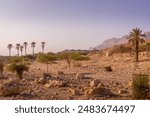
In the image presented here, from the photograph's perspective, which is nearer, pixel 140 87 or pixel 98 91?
pixel 140 87

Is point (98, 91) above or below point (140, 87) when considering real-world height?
below

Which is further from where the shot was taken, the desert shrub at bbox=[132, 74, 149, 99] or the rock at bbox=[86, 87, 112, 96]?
the rock at bbox=[86, 87, 112, 96]

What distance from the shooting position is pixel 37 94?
772 inches

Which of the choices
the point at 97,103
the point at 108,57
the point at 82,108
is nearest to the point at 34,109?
the point at 82,108

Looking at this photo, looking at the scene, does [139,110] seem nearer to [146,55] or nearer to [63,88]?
[63,88]

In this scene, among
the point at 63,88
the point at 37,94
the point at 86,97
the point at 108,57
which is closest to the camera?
the point at 86,97

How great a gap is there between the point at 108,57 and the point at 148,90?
49.6m

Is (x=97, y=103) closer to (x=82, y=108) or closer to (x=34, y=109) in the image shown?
(x=82, y=108)

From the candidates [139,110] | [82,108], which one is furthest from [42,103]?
[139,110]

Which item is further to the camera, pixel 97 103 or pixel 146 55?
pixel 146 55

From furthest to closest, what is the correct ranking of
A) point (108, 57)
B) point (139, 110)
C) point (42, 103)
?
point (108, 57)
point (42, 103)
point (139, 110)

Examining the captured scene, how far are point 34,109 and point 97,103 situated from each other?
2.79 meters

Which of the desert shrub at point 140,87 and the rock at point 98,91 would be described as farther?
the rock at point 98,91

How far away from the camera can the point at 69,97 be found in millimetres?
18453
